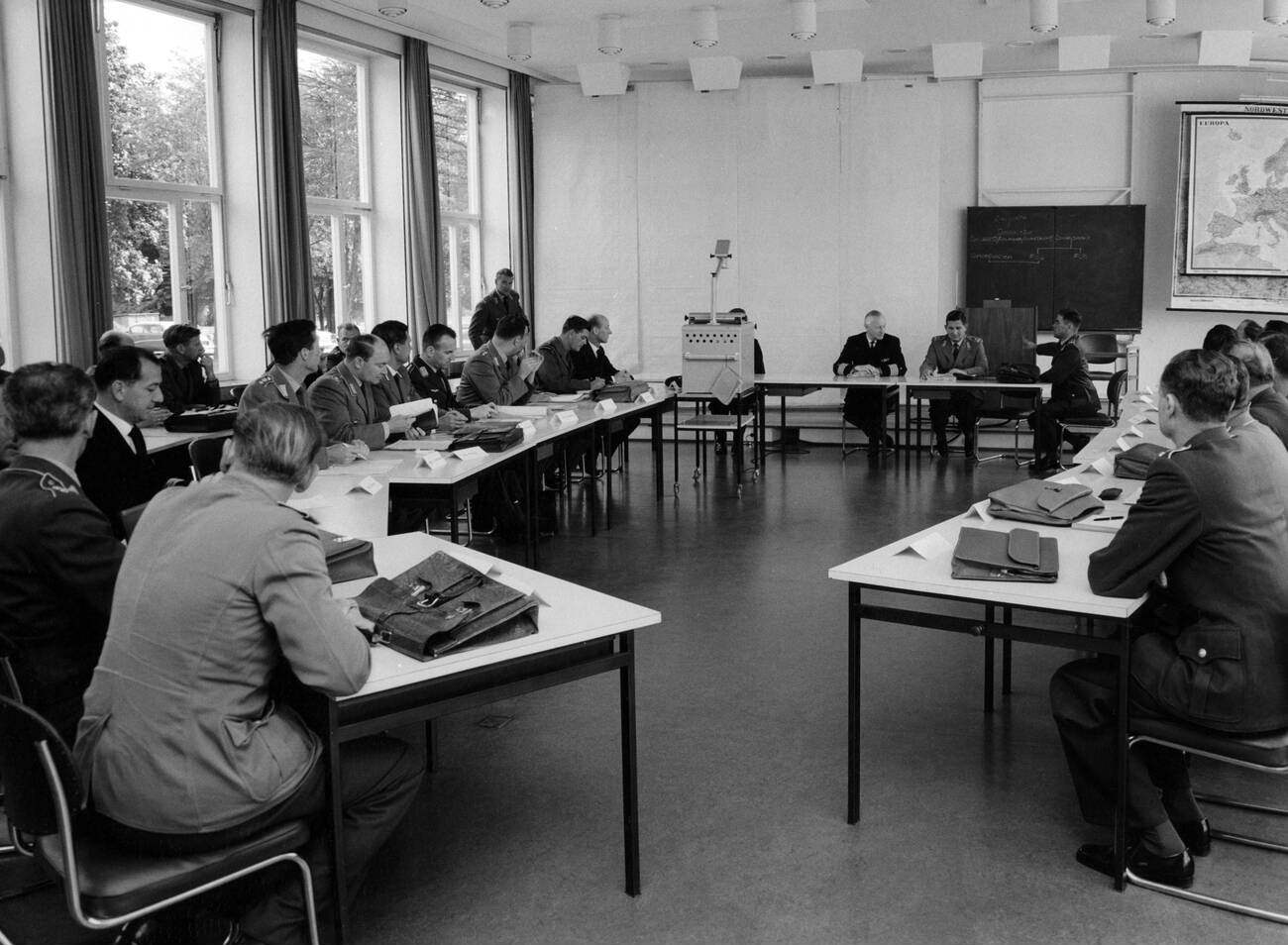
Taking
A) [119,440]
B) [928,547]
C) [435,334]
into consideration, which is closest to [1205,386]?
[928,547]

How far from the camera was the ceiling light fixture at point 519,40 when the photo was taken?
358 inches

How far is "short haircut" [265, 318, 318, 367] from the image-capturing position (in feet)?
17.7

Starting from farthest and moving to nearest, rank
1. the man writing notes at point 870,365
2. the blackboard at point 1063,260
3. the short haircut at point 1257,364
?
the blackboard at point 1063,260
the man writing notes at point 870,365
the short haircut at point 1257,364

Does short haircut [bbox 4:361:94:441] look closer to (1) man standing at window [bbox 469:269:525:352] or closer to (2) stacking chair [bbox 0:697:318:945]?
(2) stacking chair [bbox 0:697:318:945]

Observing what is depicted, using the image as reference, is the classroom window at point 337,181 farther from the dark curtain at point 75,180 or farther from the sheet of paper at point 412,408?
the sheet of paper at point 412,408

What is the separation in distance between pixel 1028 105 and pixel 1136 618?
897 cm

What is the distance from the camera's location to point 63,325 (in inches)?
258

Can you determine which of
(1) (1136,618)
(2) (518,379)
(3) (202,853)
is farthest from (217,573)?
(2) (518,379)

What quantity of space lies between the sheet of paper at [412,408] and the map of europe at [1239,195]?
774cm

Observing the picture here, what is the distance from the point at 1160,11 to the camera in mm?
7613

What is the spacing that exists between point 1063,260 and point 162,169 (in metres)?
7.67

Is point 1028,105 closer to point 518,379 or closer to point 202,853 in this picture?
point 518,379

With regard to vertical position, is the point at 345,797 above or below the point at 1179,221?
below

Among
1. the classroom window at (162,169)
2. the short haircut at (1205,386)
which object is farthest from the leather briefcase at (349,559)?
the classroom window at (162,169)
